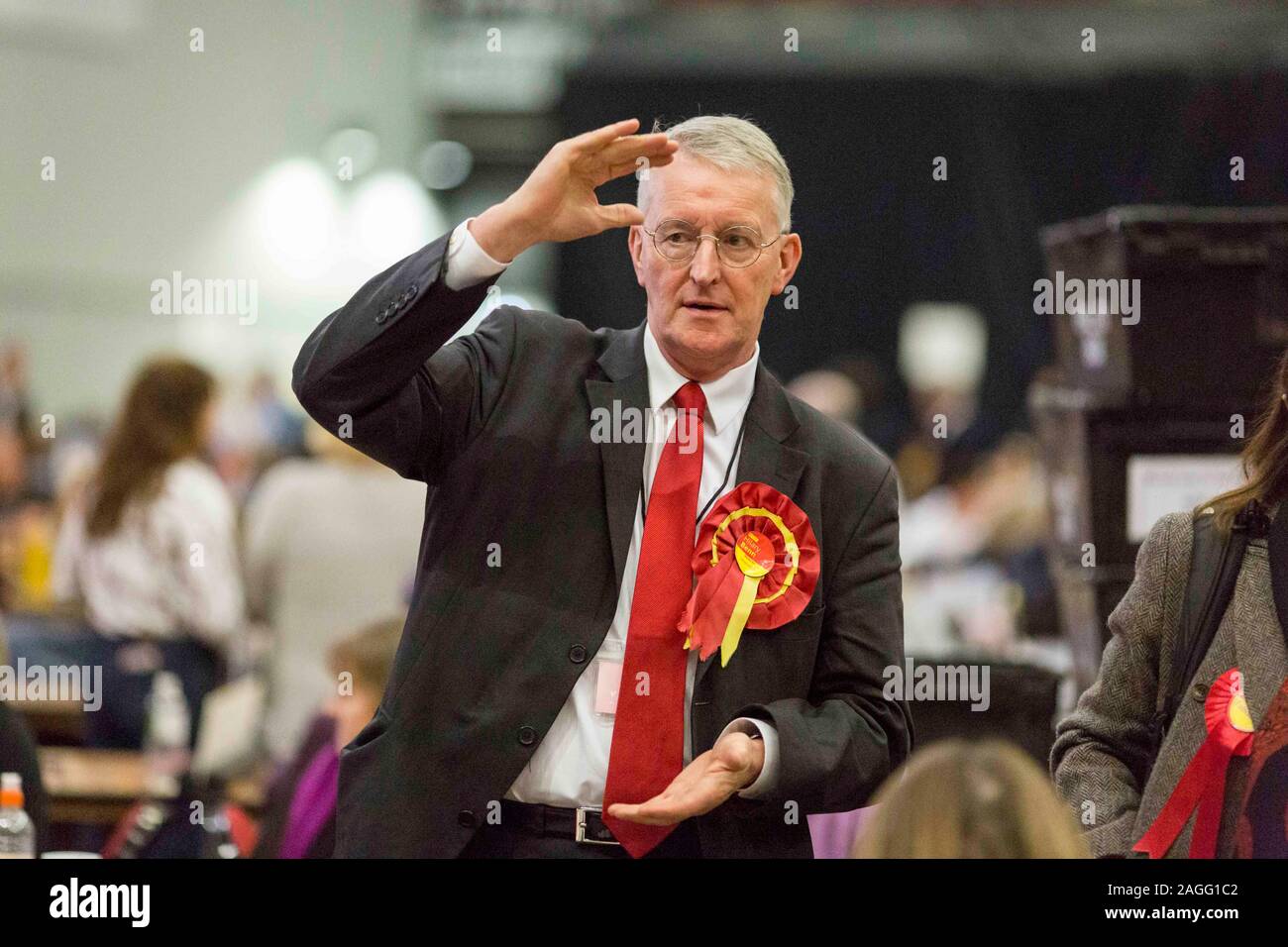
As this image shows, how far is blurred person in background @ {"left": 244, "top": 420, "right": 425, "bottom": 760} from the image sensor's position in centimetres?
617

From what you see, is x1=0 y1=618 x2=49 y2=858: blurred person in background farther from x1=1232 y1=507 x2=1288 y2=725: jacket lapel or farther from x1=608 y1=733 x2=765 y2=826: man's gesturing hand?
x1=1232 y1=507 x2=1288 y2=725: jacket lapel

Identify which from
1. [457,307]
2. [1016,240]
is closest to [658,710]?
[457,307]

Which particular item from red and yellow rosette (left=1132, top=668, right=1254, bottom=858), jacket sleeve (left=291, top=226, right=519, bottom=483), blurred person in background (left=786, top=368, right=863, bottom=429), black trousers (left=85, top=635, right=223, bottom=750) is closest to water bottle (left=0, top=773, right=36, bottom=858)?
jacket sleeve (left=291, top=226, right=519, bottom=483)

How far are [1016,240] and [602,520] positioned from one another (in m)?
8.79

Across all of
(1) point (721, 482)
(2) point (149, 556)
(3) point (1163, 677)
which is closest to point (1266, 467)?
(3) point (1163, 677)

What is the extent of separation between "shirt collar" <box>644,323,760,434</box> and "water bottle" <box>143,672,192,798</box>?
11.4ft

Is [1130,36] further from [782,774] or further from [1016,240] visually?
[782,774]

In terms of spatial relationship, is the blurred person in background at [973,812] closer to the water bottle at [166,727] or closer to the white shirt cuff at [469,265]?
the white shirt cuff at [469,265]

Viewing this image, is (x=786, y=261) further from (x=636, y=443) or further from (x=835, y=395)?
(x=835, y=395)

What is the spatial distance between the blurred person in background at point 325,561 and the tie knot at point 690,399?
3.60 metres

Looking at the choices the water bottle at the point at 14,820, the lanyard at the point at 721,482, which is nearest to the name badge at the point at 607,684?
the lanyard at the point at 721,482
